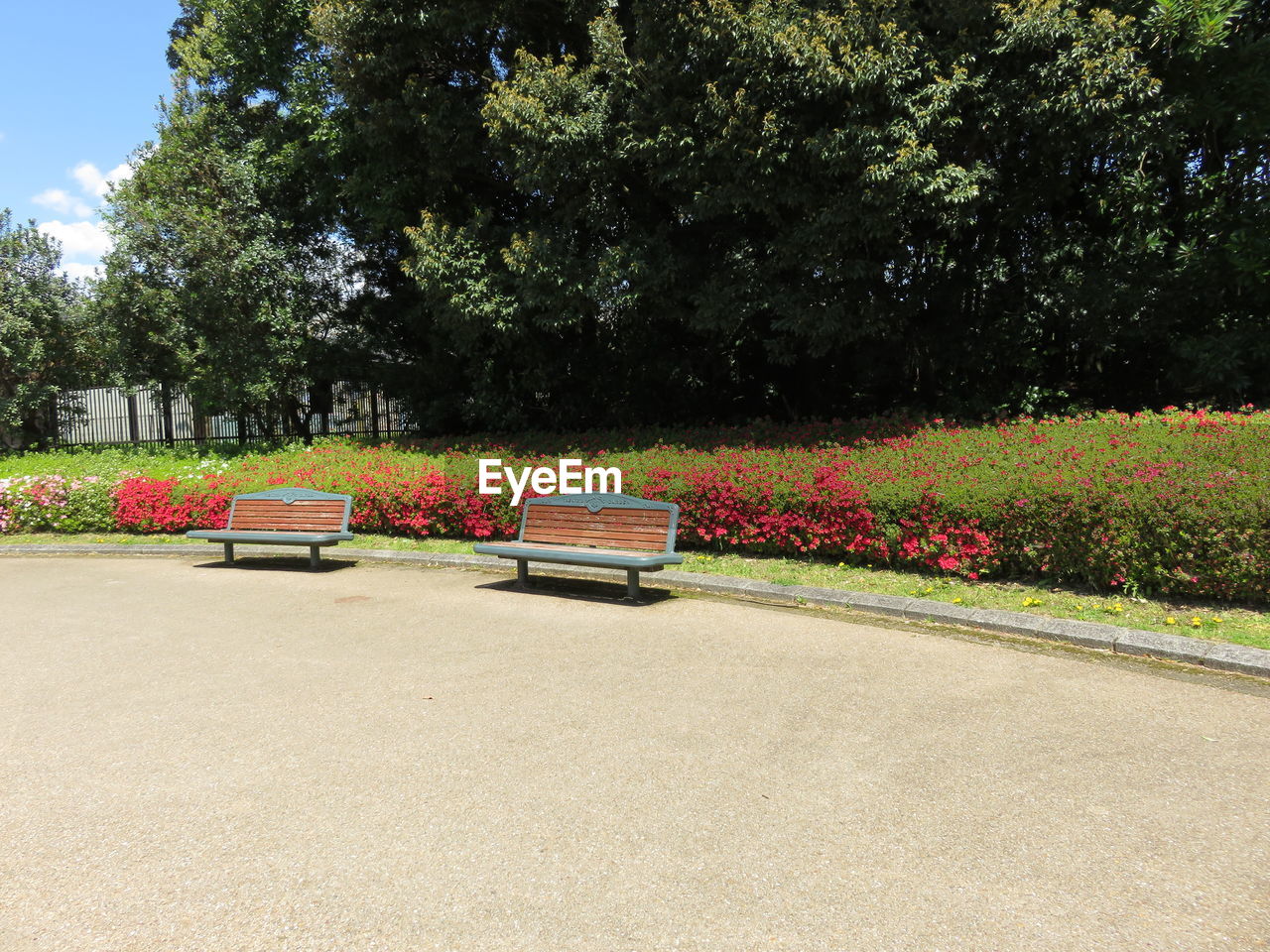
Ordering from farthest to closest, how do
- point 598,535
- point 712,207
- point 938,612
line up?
point 712,207
point 598,535
point 938,612

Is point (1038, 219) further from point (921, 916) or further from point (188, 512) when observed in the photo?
point (188, 512)

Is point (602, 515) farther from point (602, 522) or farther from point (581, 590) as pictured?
point (581, 590)

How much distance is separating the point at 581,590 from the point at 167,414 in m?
15.2

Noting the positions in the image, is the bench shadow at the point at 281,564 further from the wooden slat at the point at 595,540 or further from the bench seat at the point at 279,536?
the wooden slat at the point at 595,540

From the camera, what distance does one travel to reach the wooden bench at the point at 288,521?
8.84m

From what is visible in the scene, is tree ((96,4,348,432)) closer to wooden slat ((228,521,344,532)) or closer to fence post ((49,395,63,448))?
fence post ((49,395,63,448))

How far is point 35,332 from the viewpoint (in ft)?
56.3

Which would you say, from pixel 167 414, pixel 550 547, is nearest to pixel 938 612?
pixel 550 547

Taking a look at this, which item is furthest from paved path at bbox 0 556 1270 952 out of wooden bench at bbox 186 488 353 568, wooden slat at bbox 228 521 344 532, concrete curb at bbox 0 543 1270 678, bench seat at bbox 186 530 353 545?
wooden slat at bbox 228 521 344 532

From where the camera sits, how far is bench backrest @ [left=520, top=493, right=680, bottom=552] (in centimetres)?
711

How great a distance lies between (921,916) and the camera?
2562 mm

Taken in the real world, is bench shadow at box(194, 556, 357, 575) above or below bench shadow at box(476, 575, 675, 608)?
below

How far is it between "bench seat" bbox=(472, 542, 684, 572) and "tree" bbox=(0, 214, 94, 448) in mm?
13726

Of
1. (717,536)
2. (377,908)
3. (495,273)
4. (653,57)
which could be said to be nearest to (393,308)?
(495,273)
